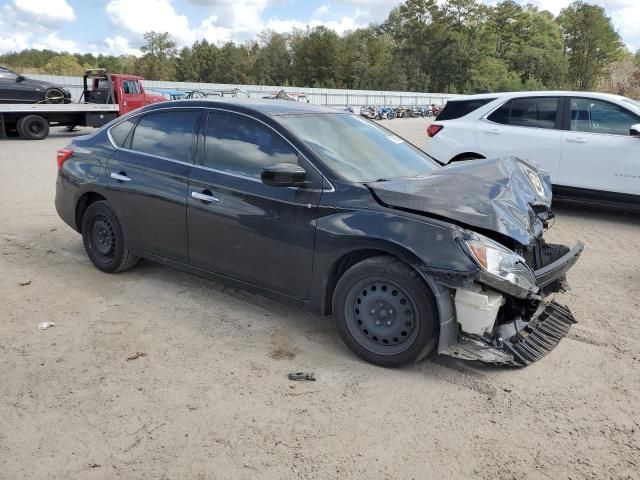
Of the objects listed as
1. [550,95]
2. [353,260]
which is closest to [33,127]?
[550,95]

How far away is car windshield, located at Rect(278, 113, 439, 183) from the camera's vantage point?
3.88 metres

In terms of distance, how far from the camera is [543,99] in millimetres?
7793

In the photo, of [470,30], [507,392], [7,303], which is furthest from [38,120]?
[470,30]

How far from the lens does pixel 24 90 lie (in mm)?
18156

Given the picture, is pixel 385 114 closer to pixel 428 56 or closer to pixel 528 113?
pixel 528 113

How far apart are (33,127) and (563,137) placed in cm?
1650

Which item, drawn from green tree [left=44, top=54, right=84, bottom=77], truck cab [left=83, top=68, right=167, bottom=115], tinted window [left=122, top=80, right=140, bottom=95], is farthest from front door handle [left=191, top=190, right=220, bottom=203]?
green tree [left=44, top=54, right=84, bottom=77]

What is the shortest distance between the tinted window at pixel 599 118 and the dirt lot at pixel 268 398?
3.30 metres

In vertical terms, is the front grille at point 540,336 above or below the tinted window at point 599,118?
below

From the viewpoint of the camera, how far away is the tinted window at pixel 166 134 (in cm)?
446

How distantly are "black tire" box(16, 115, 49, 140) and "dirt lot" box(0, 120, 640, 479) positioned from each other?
15.0 m

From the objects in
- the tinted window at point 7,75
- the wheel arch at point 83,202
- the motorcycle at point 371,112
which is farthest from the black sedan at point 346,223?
the motorcycle at point 371,112

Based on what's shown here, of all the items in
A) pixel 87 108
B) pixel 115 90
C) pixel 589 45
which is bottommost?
pixel 87 108

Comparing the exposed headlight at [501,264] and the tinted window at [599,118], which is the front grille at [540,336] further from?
the tinted window at [599,118]
